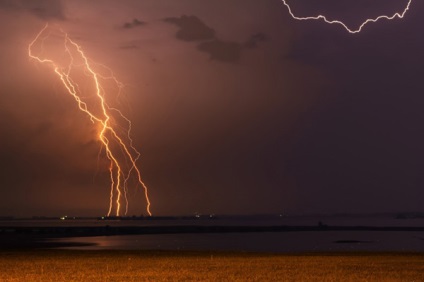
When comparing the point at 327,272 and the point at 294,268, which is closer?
the point at 327,272

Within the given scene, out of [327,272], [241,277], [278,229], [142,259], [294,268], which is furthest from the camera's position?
[278,229]

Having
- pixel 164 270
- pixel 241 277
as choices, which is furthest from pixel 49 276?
pixel 241 277

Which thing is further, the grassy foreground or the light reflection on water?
the light reflection on water

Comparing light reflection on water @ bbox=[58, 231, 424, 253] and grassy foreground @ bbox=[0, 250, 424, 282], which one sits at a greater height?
light reflection on water @ bbox=[58, 231, 424, 253]

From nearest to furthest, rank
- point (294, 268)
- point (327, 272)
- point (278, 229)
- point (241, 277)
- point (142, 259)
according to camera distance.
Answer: point (241, 277) → point (327, 272) → point (294, 268) → point (142, 259) → point (278, 229)

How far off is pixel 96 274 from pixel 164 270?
8.81 feet

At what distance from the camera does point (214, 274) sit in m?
23.1

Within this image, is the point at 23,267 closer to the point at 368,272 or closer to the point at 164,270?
the point at 164,270

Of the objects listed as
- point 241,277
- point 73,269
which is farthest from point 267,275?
point 73,269

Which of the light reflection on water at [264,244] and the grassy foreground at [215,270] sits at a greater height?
the light reflection on water at [264,244]

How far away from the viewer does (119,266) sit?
2664 cm

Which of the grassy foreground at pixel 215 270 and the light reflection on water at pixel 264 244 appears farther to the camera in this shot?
the light reflection on water at pixel 264 244

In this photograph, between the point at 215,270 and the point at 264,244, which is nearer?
the point at 215,270

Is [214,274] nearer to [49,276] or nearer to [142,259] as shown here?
[49,276]
